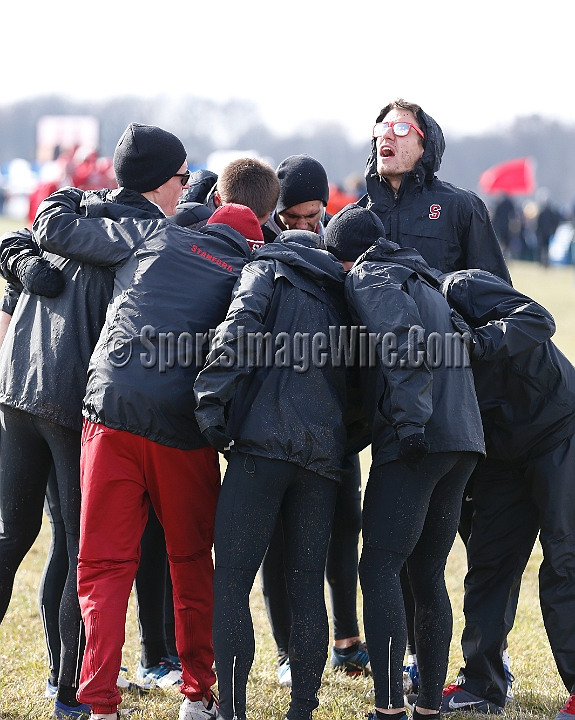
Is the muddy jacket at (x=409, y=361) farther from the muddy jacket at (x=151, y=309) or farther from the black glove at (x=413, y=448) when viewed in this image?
the muddy jacket at (x=151, y=309)

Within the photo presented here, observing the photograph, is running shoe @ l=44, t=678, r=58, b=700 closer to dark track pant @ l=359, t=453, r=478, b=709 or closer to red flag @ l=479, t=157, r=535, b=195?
dark track pant @ l=359, t=453, r=478, b=709

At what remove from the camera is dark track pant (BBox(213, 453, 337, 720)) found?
334 cm

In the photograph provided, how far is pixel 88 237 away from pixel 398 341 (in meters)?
1.27

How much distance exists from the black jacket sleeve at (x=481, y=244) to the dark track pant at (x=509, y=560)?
3.29 ft

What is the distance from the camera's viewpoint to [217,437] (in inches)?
128

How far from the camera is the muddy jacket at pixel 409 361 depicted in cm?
329

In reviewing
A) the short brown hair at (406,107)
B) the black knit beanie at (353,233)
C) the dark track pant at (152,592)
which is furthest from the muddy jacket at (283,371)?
the short brown hair at (406,107)

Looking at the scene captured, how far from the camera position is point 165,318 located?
3.44m

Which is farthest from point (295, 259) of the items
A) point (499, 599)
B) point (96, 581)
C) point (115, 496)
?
point (499, 599)

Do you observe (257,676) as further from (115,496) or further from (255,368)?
(255,368)

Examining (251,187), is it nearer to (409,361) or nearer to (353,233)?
(353,233)

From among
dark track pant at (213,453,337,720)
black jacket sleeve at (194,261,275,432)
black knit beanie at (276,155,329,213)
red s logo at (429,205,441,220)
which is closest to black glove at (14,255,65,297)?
black jacket sleeve at (194,261,275,432)

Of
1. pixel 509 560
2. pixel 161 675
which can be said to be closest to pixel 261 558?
pixel 161 675

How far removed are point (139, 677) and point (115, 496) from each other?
4.21 feet
